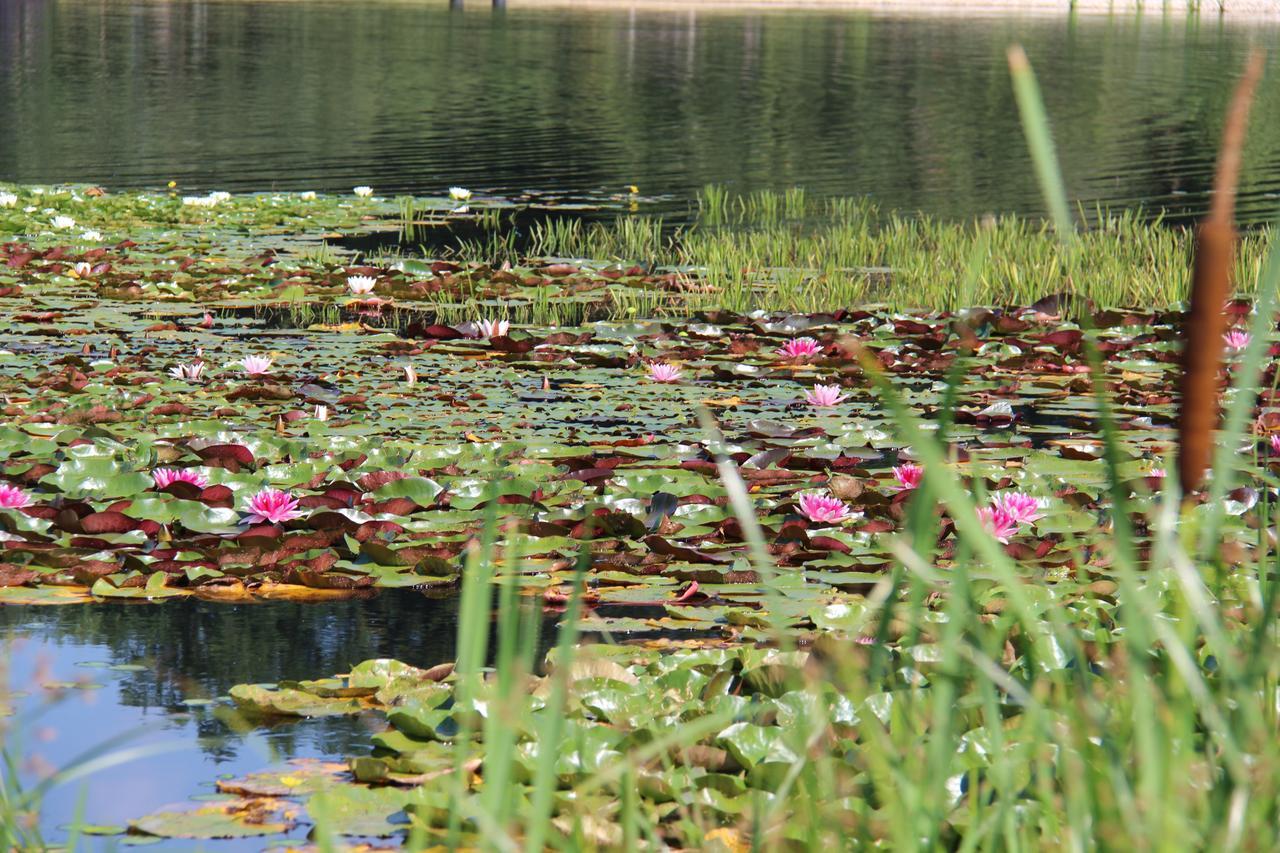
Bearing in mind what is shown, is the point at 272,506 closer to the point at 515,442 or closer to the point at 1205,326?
the point at 515,442

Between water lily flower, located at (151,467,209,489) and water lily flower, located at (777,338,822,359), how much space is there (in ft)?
9.80

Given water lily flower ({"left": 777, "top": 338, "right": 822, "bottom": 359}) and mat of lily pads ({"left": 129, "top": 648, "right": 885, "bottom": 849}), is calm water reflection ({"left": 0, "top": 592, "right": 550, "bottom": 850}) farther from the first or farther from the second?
water lily flower ({"left": 777, "top": 338, "right": 822, "bottom": 359})

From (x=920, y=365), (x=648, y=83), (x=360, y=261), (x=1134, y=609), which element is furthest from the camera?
(x=648, y=83)

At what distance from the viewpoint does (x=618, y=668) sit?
3039mm

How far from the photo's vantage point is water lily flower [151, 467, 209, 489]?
4.42 meters

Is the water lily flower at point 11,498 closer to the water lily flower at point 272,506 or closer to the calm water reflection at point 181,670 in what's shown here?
the calm water reflection at point 181,670

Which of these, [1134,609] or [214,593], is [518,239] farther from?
[1134,609]

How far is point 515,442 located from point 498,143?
1612 cm

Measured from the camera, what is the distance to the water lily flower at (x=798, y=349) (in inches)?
264

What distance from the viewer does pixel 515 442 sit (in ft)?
16.8

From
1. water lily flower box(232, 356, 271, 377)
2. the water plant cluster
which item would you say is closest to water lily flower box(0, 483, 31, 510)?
the water plant cluster

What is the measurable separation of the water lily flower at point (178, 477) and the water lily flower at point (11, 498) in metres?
0.37

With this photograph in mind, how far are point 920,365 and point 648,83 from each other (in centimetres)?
2511

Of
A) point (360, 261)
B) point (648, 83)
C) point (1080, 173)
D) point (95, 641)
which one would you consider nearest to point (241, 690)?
point (95, 641)
